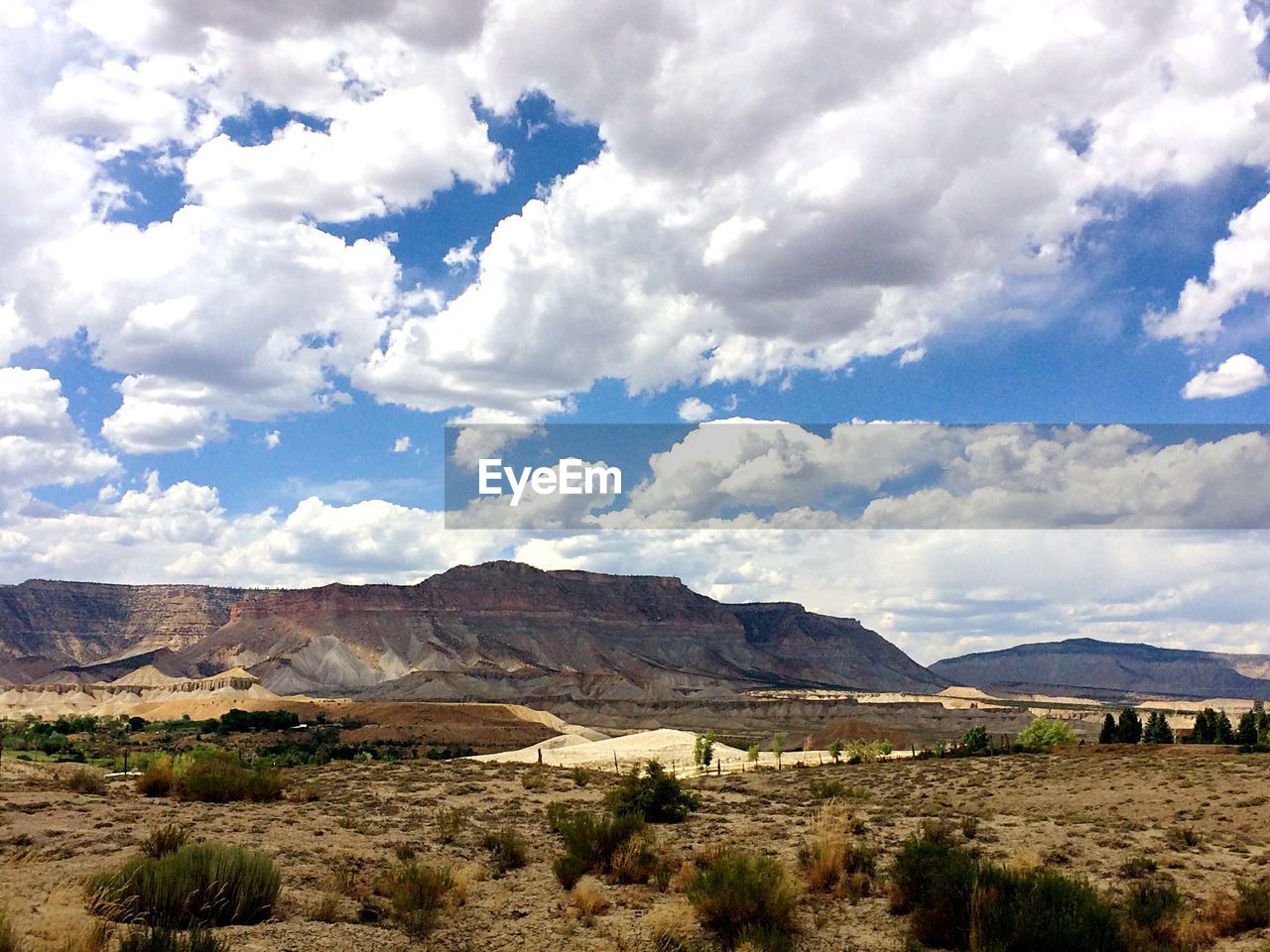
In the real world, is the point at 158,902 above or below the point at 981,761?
above

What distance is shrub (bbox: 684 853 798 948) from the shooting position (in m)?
13.2

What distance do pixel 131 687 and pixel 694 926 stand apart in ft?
643

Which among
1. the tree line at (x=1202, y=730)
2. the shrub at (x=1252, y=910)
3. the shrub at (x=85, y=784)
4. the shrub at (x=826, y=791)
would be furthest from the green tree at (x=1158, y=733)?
the shrub at (x=85, y=784)

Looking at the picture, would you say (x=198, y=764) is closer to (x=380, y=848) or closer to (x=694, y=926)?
(x=380, y=848)

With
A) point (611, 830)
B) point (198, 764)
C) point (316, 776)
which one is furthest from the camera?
point (316, 776)

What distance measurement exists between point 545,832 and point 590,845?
15.8 ft

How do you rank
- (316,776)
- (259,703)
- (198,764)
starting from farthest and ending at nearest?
(259,703) < (316,776) < (198,764)

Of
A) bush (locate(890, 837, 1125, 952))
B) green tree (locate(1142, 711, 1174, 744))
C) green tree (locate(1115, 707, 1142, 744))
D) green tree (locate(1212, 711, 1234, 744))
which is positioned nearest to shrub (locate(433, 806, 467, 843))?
bush (locate(890, 837, 1125, 952))

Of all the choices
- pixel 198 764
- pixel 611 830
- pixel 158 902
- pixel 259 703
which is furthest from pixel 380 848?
pixel 259 703

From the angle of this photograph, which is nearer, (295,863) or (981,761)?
(295,863)

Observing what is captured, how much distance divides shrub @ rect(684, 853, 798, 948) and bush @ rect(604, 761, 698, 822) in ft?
28.7

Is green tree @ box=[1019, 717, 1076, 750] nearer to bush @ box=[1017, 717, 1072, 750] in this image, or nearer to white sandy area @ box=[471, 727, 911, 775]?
bush @ box=[1017, 717, 1072, 750]

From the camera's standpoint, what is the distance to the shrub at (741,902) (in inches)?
519

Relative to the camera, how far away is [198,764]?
24.5 m
